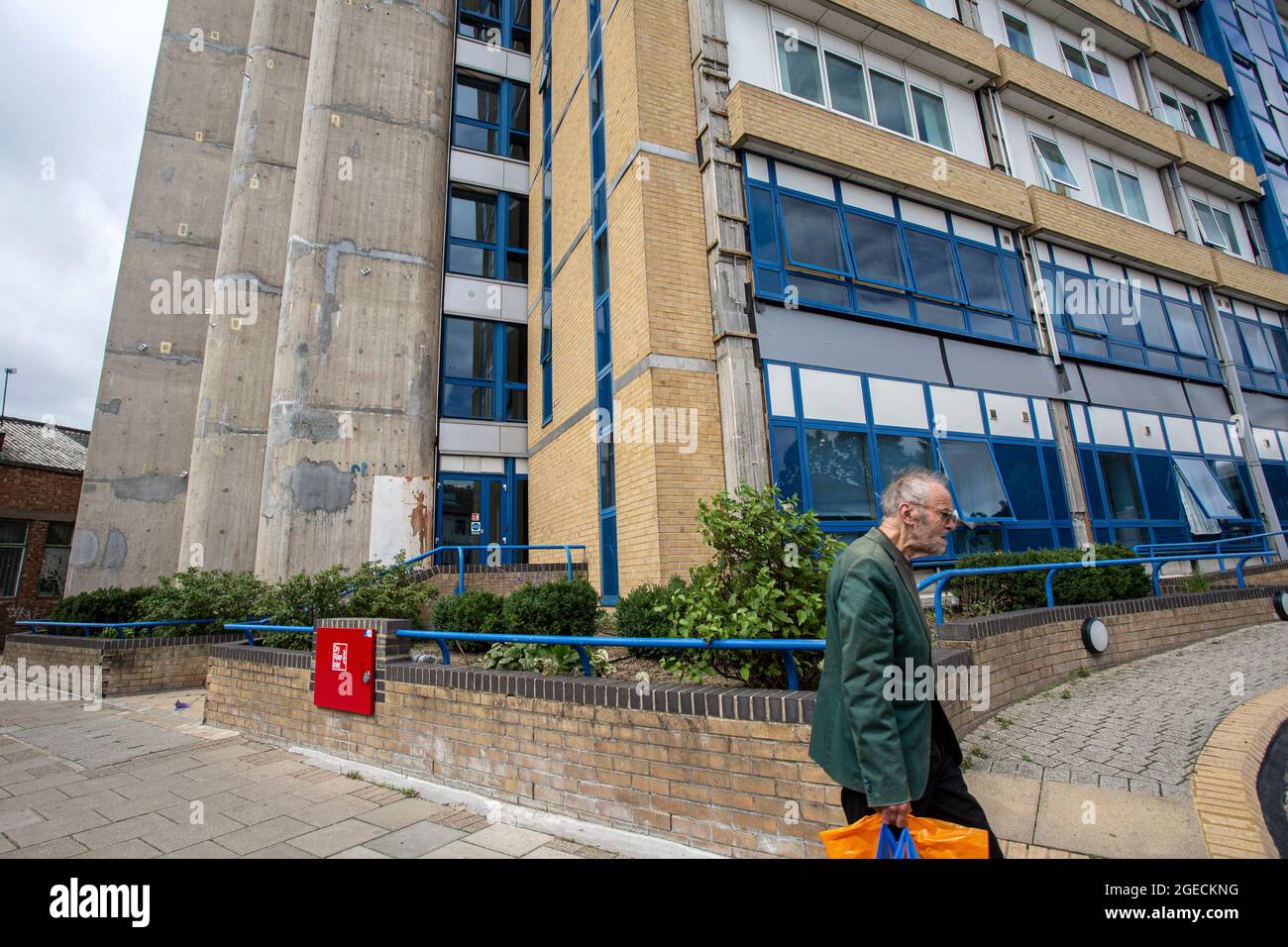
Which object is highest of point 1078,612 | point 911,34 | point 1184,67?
point 1184,67

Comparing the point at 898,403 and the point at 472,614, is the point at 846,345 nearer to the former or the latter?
the point at 898,403

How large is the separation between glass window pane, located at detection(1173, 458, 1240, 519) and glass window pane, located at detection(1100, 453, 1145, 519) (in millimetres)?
1706

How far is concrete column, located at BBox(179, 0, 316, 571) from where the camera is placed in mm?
14461

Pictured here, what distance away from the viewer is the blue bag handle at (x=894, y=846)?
1.95 meters

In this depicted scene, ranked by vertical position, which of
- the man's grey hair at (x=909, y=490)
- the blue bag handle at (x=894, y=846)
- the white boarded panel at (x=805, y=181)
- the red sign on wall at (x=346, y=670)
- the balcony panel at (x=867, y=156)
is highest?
the balcony panel at (x=867, y=156)

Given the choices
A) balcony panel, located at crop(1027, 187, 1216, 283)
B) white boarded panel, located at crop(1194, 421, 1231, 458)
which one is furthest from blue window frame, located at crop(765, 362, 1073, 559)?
white boarded panel, located at crop(1194, 421, 1231, 458)

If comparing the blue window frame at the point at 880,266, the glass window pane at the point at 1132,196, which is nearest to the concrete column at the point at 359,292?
the blue window frame at the point at 880,266

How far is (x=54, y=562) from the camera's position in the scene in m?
19.6

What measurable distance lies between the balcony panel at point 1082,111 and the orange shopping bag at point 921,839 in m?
14.9

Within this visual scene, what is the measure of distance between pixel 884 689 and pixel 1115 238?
15.4 meters

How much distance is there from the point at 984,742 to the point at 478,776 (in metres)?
3.61

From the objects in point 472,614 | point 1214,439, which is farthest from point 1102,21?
point 472,614

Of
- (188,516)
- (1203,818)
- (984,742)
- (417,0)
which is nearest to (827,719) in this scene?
(1203,818)

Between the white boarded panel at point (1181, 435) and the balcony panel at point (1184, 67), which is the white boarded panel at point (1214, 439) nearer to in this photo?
the white boarded panel at point (1181, 435)
